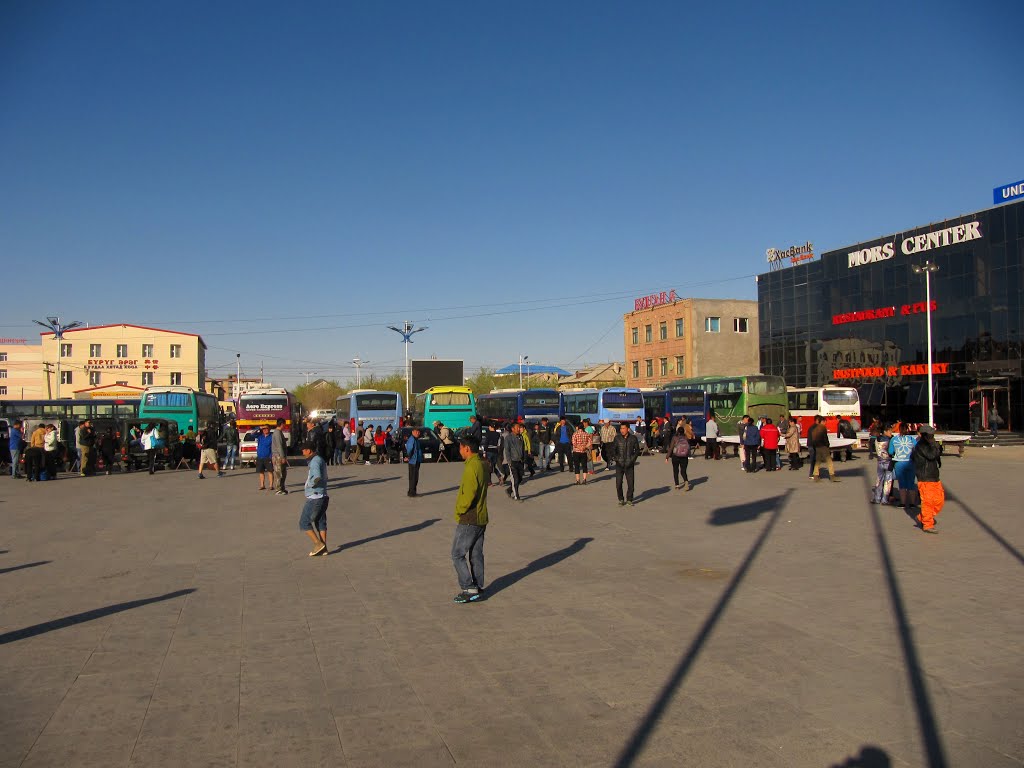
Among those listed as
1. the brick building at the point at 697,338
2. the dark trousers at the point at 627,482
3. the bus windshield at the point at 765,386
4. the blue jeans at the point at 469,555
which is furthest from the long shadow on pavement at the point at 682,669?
the brick building at the point at 697,338

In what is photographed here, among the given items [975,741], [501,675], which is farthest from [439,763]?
[975,741]

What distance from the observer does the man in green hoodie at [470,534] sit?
841 centimetres

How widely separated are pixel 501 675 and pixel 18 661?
154 inches

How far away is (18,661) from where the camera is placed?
6410mm

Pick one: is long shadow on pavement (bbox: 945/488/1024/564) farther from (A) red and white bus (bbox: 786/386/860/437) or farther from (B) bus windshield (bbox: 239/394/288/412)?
(B) bus windshield (bbox: 239/394/288/412)

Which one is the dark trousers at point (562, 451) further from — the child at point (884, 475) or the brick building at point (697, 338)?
the brick building at point (697, 338)

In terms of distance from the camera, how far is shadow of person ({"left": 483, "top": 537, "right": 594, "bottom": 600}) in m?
9.00

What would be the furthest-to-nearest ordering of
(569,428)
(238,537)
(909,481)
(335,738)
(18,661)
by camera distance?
(569,428) → (909,481) → (238,537) → (18,661) → (335,738)

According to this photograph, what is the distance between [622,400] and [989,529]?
2663 cm

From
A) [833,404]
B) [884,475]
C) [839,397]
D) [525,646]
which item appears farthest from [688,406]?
[525,646]

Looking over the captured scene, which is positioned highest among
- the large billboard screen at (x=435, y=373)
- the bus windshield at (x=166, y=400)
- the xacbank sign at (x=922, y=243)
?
the xacbank sign at (x=922, y=243)

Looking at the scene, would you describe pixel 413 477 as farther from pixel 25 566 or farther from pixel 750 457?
pixel 750 457

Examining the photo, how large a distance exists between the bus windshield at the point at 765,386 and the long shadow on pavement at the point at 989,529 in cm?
1785

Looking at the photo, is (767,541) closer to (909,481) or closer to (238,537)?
(909,481)
